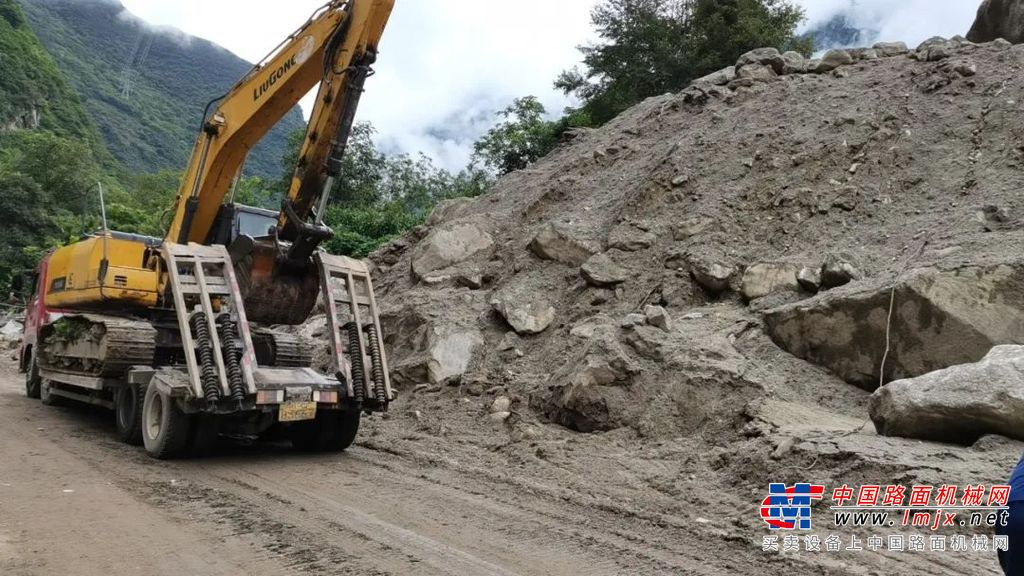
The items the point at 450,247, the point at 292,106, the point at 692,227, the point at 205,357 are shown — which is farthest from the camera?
the point at 450,247

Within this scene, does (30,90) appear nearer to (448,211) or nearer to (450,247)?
(448,211)

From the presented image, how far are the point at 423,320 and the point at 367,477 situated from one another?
4.34 m

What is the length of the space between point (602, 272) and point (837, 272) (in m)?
3.05

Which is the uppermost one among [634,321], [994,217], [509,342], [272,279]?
[994,217]

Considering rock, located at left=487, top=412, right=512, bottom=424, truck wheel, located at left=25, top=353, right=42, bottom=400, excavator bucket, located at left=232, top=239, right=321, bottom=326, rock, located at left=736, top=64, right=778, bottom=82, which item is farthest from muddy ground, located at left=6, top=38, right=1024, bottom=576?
excavator bucket, located at left=232, top=239, right=321, bottom=326

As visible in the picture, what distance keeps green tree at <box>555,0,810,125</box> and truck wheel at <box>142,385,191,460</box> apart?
1789 cm

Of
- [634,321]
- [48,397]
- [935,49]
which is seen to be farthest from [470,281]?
[935,49]

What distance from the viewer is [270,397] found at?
250 inches

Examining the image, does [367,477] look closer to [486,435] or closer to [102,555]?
[486,435]

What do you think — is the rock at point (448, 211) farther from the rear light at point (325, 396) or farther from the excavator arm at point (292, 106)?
the rear light at point (325, 396)

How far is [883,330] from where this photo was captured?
702 cm

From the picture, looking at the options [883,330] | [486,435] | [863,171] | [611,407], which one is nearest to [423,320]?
[486,435]

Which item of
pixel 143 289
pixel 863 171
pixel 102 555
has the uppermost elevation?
pixel 863 171

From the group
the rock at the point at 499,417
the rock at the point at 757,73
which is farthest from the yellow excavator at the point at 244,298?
the rock at the point at 757,73
